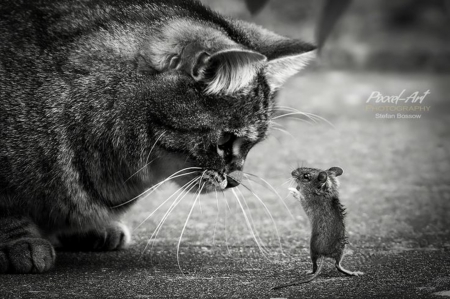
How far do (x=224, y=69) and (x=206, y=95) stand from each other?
13cm

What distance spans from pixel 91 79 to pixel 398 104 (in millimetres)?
2672

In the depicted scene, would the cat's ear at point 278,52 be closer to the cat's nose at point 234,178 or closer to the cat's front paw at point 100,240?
the cat's nose at point 234,178

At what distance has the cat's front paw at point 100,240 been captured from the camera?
2865 mm

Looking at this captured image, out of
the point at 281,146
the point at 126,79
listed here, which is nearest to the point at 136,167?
the point at 126,79

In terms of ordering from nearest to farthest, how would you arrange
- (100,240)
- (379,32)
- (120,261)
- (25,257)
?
(25,257)
(120,261)
(100,240)
(379,32)

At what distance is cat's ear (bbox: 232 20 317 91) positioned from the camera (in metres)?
2.59

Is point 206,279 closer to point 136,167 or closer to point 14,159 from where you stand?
point 136,167

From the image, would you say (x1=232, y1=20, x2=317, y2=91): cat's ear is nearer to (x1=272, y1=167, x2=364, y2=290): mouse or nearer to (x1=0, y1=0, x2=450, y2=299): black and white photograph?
(x1=0, y1=0, x2=450, y2=299): black and white photograph

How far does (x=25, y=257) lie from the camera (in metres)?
2.40

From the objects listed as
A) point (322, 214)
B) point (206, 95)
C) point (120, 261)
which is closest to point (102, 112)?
point (206, 95)

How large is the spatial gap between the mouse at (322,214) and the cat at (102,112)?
327 mm

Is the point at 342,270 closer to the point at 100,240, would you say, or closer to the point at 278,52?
the point at 278,52

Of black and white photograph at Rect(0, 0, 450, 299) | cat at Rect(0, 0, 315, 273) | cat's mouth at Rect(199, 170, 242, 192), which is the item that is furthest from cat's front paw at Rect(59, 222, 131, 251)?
cat's mouth at Rect(199, 170, 242, 192)

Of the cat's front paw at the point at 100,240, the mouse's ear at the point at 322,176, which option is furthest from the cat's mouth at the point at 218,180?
the cat's front paw at the point at 100,240
